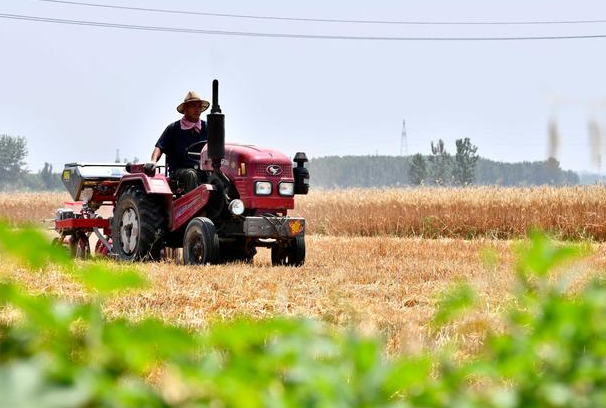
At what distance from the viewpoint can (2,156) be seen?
502 feet

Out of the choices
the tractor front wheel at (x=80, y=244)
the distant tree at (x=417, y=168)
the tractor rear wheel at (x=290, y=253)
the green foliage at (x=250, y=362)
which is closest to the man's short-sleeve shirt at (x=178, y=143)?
the tractor rear wheel at (x=290, y=253)

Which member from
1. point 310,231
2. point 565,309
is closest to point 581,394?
point 565,309

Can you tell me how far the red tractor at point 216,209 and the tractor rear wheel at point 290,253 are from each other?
0.03 feet

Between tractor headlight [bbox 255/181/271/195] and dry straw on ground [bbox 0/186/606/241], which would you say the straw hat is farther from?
dry straw on ground [bbox 0/186/606/241]

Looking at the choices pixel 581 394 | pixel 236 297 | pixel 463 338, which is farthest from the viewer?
pixel 236 297

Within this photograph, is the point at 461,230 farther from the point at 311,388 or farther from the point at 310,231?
the point at 311,388

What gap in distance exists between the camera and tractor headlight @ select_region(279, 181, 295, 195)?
10578 millimetres

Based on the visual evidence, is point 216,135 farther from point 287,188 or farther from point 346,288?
point 346,288

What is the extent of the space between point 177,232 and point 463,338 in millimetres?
6273

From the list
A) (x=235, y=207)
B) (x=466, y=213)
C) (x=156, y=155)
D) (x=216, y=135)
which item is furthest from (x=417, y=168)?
(x=216, y=135)

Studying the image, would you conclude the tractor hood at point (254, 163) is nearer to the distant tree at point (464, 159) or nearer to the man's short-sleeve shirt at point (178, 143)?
the man's short-sleeve shirt at point (178, 143)

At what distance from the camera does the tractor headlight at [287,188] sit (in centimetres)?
1058

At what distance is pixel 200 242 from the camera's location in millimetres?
10234

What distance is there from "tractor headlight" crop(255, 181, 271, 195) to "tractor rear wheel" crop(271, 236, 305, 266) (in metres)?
0.65
